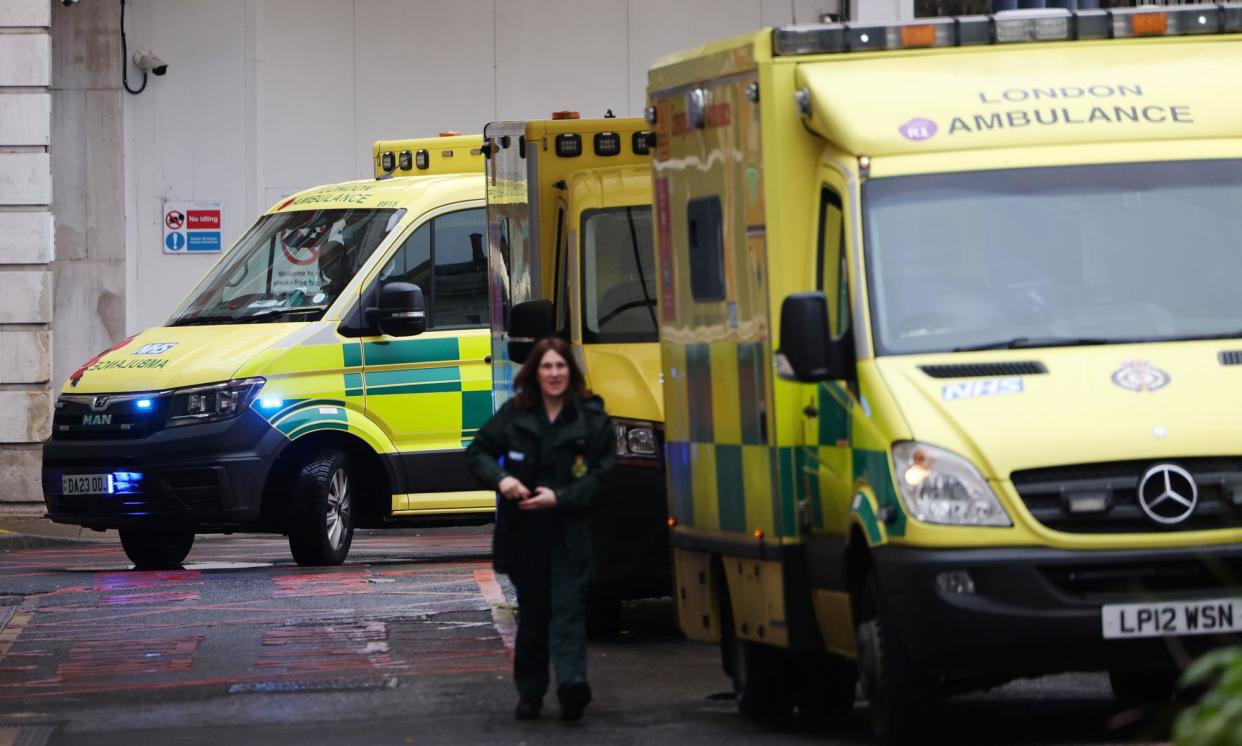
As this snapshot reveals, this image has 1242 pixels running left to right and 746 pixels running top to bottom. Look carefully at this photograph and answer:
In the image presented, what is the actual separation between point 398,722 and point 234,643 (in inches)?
116

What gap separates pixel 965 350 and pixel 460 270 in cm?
838

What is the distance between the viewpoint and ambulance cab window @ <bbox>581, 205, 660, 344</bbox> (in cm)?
1271

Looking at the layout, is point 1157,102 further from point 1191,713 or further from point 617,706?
point 1191,713

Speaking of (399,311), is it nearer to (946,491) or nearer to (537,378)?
(537,378)

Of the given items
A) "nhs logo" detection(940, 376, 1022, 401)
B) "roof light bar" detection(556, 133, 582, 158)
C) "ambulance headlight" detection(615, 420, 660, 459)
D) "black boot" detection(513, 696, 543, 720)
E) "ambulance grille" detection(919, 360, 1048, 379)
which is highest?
"roof light bar" detection(556, 133, 582, 158)

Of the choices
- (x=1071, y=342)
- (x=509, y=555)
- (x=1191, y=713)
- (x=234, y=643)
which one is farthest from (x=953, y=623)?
(x=234, y=643)

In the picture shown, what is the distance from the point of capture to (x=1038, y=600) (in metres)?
7.90

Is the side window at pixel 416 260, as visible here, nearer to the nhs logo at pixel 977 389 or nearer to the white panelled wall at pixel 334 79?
the white panelled wall at pixel 334 79

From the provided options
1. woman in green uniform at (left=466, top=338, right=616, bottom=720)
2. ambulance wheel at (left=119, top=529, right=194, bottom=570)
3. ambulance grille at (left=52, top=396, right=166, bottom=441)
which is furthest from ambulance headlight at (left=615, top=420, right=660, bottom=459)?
ambulance wheel at (left=119, top=529, right=194, bottom=570)

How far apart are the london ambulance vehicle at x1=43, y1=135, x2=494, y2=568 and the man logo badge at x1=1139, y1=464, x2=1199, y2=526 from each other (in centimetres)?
850

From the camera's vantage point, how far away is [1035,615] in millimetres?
7895

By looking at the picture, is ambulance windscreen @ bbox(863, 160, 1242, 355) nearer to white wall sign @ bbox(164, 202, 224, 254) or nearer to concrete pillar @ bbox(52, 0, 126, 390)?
concrete pillar @ bbox(52, 0, 126, 390)

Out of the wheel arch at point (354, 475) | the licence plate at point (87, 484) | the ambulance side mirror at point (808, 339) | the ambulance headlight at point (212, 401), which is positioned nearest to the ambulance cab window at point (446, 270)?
the wheel arch at point (354, 475)

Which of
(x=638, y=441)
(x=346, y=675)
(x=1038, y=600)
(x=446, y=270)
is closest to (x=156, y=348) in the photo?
(x=446, y=270)
